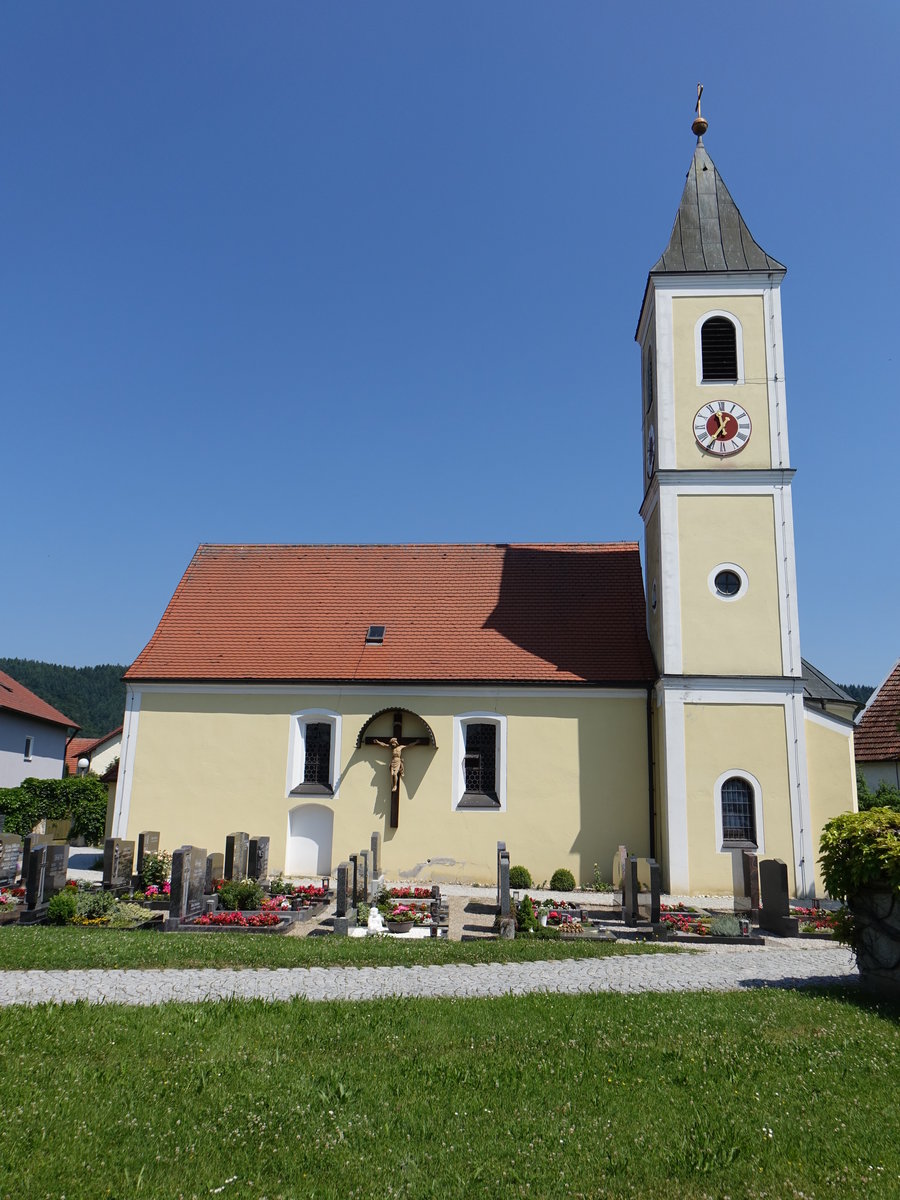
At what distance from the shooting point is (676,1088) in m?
6.25

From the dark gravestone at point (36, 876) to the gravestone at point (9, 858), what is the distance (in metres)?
4.36

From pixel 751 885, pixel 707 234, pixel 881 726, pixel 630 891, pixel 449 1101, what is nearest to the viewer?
pixel 449 1101

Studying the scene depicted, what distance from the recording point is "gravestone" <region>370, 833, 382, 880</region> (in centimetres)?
1877

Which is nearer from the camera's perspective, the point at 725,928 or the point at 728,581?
the point at 725,928

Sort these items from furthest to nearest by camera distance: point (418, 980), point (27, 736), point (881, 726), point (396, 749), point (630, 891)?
1. point (27, 736)
2. point (881, 726)
3. point (396, 749)
4. point (630, 891)
5. point (418, 980)

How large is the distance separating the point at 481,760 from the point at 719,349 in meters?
11.5

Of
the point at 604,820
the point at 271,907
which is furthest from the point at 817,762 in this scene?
the point at 271,907

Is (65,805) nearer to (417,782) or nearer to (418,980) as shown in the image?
(417,782)

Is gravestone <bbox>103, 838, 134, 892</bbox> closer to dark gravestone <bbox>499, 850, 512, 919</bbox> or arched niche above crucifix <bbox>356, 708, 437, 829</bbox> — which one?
arched niche above crucifix <bbox>356, 708, 437, 829</bbox>

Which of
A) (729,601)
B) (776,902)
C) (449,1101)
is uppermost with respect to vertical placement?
(729,601)

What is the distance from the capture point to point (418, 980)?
9.77 metres

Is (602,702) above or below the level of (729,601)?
below

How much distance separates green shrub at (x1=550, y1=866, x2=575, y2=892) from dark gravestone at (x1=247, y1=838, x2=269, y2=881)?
6383 millimetres

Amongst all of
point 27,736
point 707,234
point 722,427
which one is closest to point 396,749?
point 722,427
